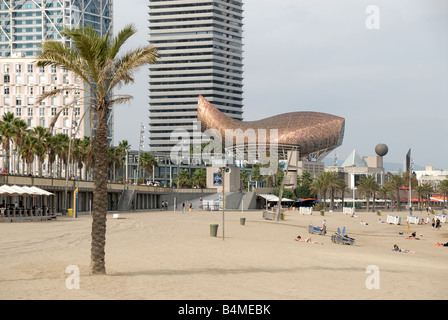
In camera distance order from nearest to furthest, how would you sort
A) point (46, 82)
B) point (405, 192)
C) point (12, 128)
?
point (12, 128)
point (46, 82)
point (405, 192)

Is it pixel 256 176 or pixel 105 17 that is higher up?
pixel 105 17

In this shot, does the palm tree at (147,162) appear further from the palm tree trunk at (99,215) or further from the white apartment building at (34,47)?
the palm tree trunk at (99,215)

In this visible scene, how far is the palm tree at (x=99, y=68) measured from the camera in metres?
17.0

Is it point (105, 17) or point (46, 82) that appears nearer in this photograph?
point (46, 82)

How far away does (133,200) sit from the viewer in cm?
8269

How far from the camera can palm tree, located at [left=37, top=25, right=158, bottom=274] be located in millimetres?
17031

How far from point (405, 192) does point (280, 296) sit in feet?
494

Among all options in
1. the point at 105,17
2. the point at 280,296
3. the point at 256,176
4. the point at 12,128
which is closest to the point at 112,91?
the point at 280,296

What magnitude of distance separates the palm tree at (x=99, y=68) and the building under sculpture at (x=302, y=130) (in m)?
147

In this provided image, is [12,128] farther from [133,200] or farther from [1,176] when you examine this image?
[133,200]

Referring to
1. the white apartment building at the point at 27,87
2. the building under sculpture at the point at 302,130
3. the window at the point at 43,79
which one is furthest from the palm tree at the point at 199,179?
the window at the point at 43,79

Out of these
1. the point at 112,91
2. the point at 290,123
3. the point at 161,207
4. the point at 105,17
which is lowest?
the point at 161,207

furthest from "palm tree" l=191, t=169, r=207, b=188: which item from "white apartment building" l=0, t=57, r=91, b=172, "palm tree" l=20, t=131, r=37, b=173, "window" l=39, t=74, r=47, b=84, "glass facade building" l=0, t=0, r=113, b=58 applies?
"palm tree" l=20, t=131, r=37, b=173

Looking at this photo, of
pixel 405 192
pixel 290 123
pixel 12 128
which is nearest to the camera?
pixel 12 128
